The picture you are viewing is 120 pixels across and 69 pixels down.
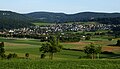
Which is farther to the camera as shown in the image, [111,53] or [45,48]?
[111,53]

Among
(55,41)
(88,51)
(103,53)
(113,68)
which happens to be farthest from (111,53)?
(113,68)

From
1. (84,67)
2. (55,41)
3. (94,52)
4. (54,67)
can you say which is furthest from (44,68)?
(94,52)

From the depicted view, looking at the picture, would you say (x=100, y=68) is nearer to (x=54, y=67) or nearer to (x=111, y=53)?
(x=54, y=67)

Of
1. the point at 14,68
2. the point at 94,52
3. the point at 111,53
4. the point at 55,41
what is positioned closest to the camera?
the point at 14,68

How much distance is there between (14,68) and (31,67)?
78.3 inches

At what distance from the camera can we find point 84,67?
33.6 metres

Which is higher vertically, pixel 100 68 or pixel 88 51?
pixel 100 68

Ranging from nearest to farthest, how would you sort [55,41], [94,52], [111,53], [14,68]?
[14,68] → [55,41] → [94,52] → [111,53]

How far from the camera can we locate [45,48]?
7981cm

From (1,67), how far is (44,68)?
15.1 feet

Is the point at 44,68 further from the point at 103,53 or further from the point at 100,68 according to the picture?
the point at 103,53

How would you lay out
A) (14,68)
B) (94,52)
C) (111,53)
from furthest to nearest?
(111,53) < (94,52) < (14,68)

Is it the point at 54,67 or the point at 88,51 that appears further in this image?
the point at 88,51

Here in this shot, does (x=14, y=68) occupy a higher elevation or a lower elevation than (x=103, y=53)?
higher
